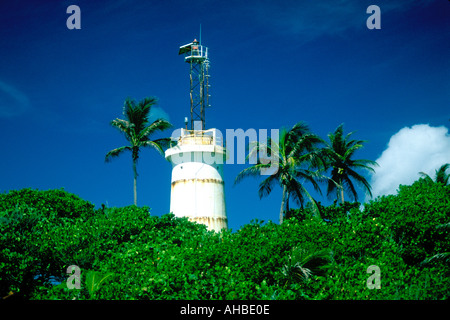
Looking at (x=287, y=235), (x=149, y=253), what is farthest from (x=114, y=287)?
(x=287, y=235)

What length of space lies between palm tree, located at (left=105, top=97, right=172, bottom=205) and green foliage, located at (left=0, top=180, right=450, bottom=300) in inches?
440

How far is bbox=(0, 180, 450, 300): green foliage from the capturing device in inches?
703

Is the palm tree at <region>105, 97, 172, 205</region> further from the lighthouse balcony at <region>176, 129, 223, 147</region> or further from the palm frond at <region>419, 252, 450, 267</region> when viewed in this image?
the palm frond at <region>419, 252, 450, 267</region>

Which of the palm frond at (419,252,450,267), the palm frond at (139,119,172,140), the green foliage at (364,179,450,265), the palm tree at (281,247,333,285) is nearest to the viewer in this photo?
the palm tree at (281,247,333,285)

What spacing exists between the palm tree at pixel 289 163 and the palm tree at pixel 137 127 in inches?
328

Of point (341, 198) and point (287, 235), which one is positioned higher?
point (341, 198)

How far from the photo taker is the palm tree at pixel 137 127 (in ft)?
130

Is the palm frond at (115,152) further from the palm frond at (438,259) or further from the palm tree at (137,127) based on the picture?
the palm frond at (438,259)

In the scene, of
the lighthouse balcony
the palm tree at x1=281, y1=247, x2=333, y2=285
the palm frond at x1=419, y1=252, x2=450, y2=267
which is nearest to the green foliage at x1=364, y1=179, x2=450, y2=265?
the palm frond at x1=419, y1=252, x2=450, y2=267

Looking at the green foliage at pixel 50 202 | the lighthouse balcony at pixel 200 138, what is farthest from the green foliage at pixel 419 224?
the green foliage at pixel 50 202

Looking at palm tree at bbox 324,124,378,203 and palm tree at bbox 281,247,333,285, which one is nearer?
palm tree at bbox 281,247,333,285
